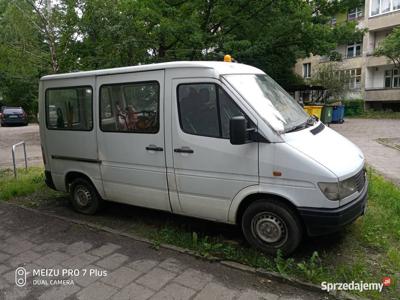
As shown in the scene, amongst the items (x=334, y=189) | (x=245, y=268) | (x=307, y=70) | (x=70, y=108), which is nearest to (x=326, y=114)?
(x=70, y=108)

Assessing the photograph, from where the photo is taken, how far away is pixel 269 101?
4.35 meters

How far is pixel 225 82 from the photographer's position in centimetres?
418

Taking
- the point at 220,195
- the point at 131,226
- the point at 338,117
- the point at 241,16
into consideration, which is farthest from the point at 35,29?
the point at 338,117

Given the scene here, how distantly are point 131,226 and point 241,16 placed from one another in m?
13.4

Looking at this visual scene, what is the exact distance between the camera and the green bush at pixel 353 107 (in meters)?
33.8

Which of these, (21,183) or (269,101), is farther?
(21,183)

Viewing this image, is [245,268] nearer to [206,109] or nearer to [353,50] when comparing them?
[206,109]

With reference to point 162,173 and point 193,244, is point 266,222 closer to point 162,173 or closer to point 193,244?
point 193,244

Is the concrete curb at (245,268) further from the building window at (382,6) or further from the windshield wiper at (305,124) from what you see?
the building window at (382,6)

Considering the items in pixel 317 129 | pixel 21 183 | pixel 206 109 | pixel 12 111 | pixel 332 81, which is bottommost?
pixel 21 183

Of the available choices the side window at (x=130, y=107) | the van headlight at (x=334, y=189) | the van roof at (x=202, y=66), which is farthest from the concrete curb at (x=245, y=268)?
the van roof at (x=202, y=66)

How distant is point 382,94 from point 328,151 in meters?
34.5

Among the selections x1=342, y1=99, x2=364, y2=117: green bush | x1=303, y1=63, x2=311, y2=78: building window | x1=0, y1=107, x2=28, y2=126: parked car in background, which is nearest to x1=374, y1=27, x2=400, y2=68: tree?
x1=342, y1=99, x2=364, y2=117: green bush

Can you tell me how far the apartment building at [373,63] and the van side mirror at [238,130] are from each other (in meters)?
33.0
